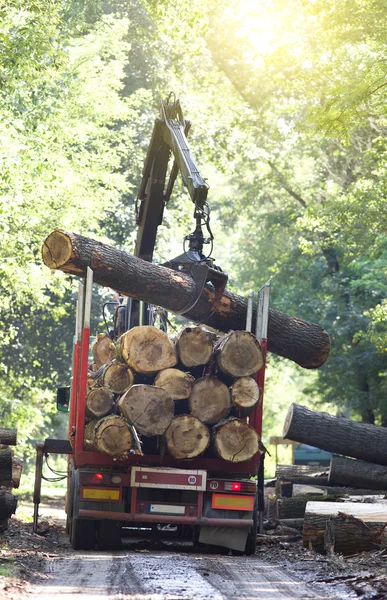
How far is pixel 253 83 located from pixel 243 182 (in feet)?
15.1

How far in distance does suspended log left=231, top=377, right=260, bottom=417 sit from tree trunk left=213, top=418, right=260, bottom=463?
0.64 feet

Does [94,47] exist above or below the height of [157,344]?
above

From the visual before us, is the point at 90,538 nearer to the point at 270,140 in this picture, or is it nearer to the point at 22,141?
the point at 22,141

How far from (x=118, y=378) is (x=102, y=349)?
3.32 metres

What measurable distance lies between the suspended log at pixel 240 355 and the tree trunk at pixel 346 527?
1813 mm

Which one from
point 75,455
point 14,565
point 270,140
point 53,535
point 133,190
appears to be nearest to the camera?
point 14,565

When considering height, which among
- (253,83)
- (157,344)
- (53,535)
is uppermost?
(253,83)

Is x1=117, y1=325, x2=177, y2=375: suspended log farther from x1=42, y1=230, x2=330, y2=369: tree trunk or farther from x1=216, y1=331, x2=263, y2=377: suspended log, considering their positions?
x1=42, y1=230, x2=330, y2=369: tree trunk

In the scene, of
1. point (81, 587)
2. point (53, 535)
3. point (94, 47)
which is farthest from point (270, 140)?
point (81, 587)

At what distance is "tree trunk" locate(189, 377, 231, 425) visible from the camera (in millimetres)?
11539

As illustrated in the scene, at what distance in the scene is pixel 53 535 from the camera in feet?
48.5

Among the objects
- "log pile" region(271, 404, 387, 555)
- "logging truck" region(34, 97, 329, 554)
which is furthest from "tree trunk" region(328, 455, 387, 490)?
"logging truck" region(34, 97, 329, 554)

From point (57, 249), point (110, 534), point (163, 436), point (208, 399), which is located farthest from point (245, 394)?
point (57, 249)

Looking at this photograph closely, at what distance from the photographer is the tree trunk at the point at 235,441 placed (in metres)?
11.5
